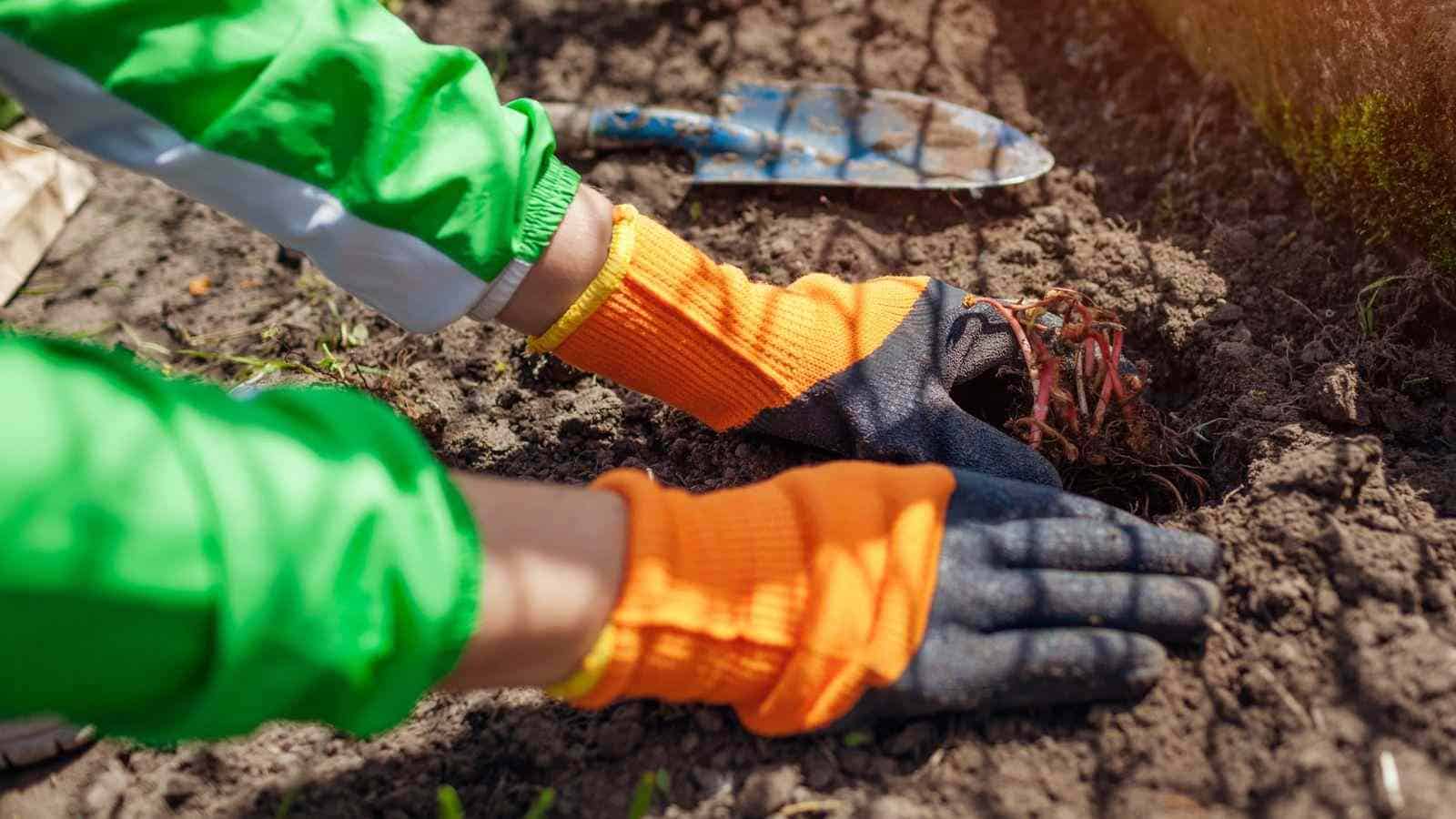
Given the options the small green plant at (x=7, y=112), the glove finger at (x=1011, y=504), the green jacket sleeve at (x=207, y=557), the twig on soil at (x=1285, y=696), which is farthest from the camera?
the small green plant at (x=7, y=112)

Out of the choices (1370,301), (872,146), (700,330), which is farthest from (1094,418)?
(872,146)

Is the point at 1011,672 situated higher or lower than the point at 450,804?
higher

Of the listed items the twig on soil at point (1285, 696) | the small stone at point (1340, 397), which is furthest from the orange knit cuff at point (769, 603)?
the small stone at point (1340, 397)

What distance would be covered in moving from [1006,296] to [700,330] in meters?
0.67

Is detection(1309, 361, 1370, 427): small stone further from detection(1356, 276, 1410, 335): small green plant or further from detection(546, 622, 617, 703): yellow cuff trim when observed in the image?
detection(546, 622, 617, 703): yellow cuff trim

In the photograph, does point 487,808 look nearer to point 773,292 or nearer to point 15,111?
point 773,292

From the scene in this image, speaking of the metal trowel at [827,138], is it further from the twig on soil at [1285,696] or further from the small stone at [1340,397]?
the twig on soil at [1285,696]

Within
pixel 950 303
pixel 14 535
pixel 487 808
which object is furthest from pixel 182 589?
pixel 950 303

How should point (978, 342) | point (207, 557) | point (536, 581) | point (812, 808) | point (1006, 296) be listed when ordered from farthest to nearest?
point (1006, 296)
point (978, 342)
point (812, 808)
point (536, 581)
point (207, 557)

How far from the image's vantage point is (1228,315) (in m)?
1.88

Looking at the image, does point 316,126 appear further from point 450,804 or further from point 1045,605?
point 1045,605

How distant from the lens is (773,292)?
5.82 feet

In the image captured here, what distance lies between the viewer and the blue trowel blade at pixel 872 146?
2191 mm

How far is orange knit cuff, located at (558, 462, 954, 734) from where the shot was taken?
130 cm
